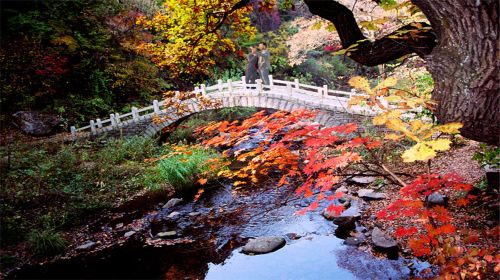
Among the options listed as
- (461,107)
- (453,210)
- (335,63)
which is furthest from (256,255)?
(335,63)

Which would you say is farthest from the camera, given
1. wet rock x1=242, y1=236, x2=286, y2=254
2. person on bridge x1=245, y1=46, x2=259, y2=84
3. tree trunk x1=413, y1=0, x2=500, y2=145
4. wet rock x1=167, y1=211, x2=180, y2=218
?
person on bridge x1=245, y1=46, x2=259, y2=84

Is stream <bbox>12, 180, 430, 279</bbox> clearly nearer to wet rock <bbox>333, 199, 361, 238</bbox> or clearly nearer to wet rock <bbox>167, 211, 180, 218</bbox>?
wet rock <bbox>167, 211, 180, 218</bbox>

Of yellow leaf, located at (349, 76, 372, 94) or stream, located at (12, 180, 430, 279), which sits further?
stream, located at (12, 180, 430, 279)

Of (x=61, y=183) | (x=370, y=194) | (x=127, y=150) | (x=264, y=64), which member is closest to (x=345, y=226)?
(x=370, y=194)

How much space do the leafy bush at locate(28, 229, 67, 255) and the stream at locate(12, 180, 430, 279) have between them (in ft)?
1.11

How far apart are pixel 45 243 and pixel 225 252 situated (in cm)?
394

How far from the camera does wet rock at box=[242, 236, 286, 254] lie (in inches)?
280

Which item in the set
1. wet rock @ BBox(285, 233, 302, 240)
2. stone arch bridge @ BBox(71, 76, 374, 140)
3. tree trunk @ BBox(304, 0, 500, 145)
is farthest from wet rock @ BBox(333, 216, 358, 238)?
stone arch bridge @ BBox(71, 76, 374, 140)

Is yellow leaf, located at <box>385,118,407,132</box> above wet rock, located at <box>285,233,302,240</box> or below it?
above

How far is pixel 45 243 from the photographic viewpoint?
7496mm

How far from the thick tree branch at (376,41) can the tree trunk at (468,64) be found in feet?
1.10

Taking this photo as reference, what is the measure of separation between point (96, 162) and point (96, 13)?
7.63 m

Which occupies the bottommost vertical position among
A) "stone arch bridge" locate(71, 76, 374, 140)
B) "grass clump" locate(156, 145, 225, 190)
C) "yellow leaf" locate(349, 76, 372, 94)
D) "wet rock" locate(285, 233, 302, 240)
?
"wet rock" locate(285, 233, 302, 240)

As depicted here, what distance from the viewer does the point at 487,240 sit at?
18.5 feet
